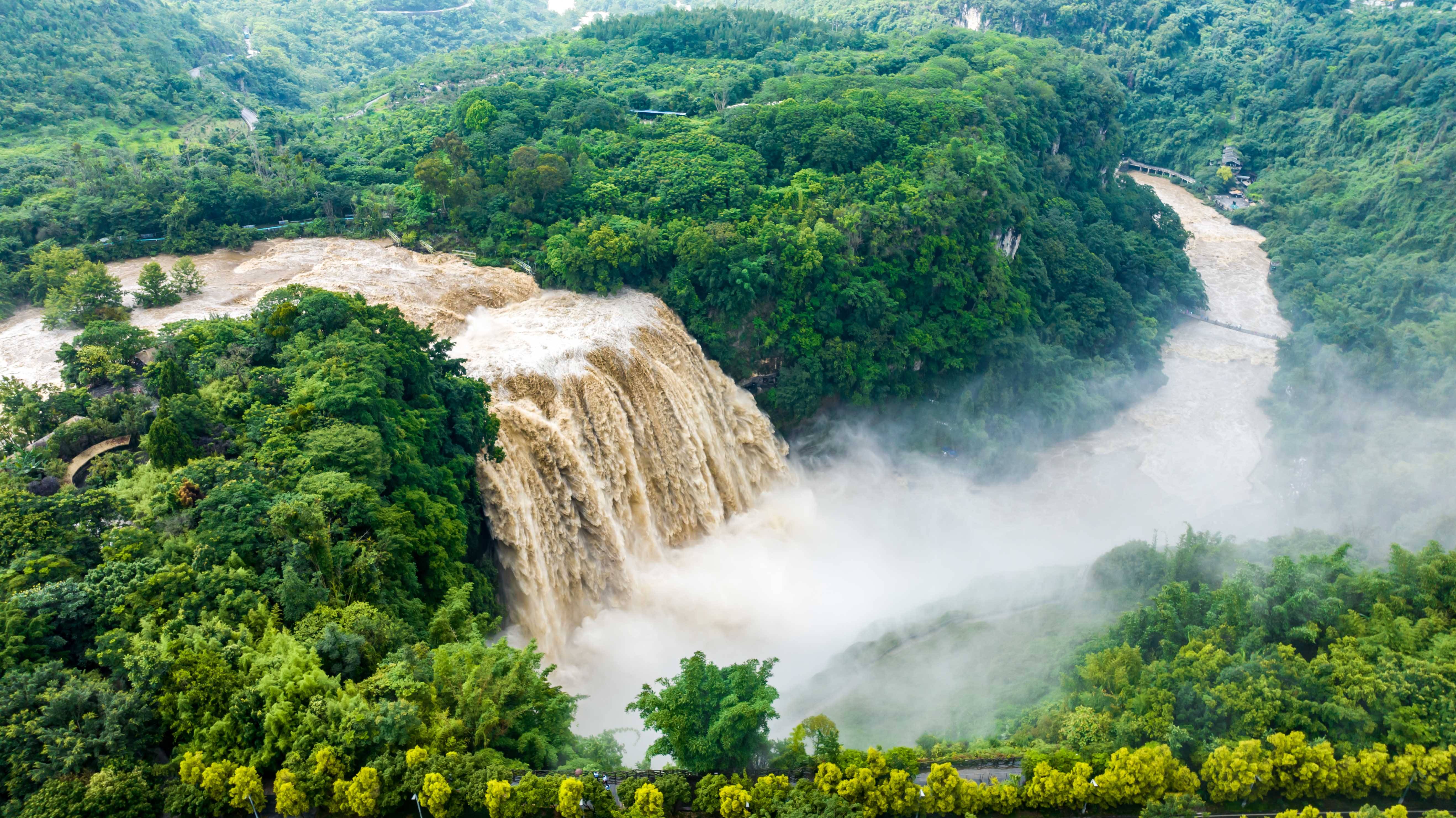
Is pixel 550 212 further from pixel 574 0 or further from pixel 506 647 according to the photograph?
pixel 574 0

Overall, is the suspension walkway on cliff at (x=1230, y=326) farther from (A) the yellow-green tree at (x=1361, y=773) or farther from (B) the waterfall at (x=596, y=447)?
(A) the yellow-green tree at (x=1361, y=773)

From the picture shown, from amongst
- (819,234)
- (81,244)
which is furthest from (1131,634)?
(81,244)

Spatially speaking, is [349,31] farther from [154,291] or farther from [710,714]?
[710,714]

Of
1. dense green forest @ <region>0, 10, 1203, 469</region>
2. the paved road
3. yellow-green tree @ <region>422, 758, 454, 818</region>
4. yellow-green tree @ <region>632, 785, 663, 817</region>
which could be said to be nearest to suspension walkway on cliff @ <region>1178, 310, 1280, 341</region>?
dense green forest @ <region>0, 10, 1203, 469</region>

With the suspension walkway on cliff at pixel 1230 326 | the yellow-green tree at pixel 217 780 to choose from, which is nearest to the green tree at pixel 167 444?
the yellow-green tree at pixel 217 780

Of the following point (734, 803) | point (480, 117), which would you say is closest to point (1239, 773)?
point (734, 803)
